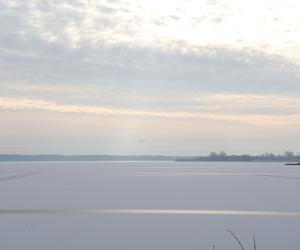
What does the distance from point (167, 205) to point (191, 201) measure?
153 cm

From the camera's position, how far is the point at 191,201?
766 inches

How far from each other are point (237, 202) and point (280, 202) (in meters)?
1.39

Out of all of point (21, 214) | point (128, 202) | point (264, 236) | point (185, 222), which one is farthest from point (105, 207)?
point (264, 236)

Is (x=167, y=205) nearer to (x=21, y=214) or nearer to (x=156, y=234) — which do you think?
(x=21, y=214)

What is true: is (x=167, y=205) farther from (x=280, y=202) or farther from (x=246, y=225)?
(x=246, y=225)

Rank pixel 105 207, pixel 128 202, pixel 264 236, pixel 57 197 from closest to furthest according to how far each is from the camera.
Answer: pixel 264 236 → pixel 105 207 → pixel 128 202 → pixel 57 197

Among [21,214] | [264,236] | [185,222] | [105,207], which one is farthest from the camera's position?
[105,207]

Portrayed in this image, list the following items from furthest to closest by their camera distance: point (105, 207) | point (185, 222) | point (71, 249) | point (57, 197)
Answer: point (57, 197) → point (105, 207) → point (185, 222) → point (71, 249)

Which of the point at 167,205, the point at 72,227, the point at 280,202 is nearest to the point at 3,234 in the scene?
the point at 72,227

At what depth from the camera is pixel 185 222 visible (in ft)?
45.7

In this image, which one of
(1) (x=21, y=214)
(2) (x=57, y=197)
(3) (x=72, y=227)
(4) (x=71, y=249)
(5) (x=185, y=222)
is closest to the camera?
(4) (x=71, y=249)

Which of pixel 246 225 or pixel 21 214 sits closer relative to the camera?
pixel 246 225

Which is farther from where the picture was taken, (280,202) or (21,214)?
(280,202)

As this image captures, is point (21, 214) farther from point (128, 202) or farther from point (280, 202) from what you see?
point (280, 202)
